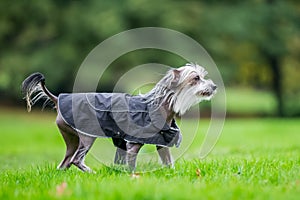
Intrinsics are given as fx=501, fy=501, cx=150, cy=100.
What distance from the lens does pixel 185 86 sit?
6.84 meters

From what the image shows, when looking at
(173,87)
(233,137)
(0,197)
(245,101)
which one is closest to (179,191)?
(0,197)

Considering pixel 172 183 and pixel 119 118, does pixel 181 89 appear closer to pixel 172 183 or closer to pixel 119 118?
pixel 119 118

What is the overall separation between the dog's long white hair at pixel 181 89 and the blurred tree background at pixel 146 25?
59.1ft

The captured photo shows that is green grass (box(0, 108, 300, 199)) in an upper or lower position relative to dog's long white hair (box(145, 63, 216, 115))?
lower

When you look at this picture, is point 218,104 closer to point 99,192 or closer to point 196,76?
point 196,76

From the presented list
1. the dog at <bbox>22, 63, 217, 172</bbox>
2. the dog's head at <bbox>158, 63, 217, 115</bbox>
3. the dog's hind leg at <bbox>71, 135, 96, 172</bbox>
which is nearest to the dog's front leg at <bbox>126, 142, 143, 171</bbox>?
the dog at <bbox>22, 63, 217, 172</bbox>

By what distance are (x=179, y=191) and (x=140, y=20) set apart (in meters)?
22.2

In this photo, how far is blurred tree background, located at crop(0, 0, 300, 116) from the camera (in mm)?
25891

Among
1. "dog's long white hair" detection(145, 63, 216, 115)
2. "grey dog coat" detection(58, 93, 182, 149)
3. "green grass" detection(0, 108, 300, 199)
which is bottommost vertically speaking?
"green grass" detection(0, 108, 300, 199)

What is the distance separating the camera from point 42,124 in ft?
76.6

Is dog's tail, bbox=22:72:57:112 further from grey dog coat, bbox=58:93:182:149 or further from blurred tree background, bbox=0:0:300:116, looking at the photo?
blurred tree background, bbox=0:0:300:116

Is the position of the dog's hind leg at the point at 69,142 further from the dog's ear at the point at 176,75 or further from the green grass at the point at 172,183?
the dog's ear at the point at 176,75

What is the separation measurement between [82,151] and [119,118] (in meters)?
0.68

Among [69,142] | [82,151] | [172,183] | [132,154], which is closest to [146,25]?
[69,142]
